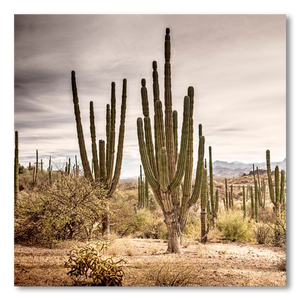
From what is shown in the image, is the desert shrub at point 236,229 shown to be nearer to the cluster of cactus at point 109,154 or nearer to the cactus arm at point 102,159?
the cluster of cactus at point 109,154

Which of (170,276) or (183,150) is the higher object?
(183,150)

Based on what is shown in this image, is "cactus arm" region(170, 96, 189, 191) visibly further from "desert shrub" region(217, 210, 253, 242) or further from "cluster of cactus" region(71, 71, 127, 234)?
"desert shrub" region(217, 210, 253, 242)

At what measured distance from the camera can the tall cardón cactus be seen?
690 cm

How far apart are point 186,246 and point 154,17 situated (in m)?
6.76

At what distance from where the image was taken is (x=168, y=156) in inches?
287

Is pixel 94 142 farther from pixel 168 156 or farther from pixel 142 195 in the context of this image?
pixel 142 195

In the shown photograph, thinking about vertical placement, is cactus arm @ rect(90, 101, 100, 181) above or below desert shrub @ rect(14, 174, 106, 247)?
above

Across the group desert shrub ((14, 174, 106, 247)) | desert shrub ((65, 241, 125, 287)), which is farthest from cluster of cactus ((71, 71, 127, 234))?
desert shrub ((65, 241, 125, 287))

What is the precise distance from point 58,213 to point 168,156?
3148 mm

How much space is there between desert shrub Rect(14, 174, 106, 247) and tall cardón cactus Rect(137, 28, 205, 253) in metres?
1.94

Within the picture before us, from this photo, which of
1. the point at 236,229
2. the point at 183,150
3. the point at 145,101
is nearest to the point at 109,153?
the point at 145,101

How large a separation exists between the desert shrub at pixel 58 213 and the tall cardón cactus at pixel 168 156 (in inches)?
76.4

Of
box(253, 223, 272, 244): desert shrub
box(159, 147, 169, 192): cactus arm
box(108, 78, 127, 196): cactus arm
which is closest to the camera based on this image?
box(159, 147, 169, 192): cactus arm
